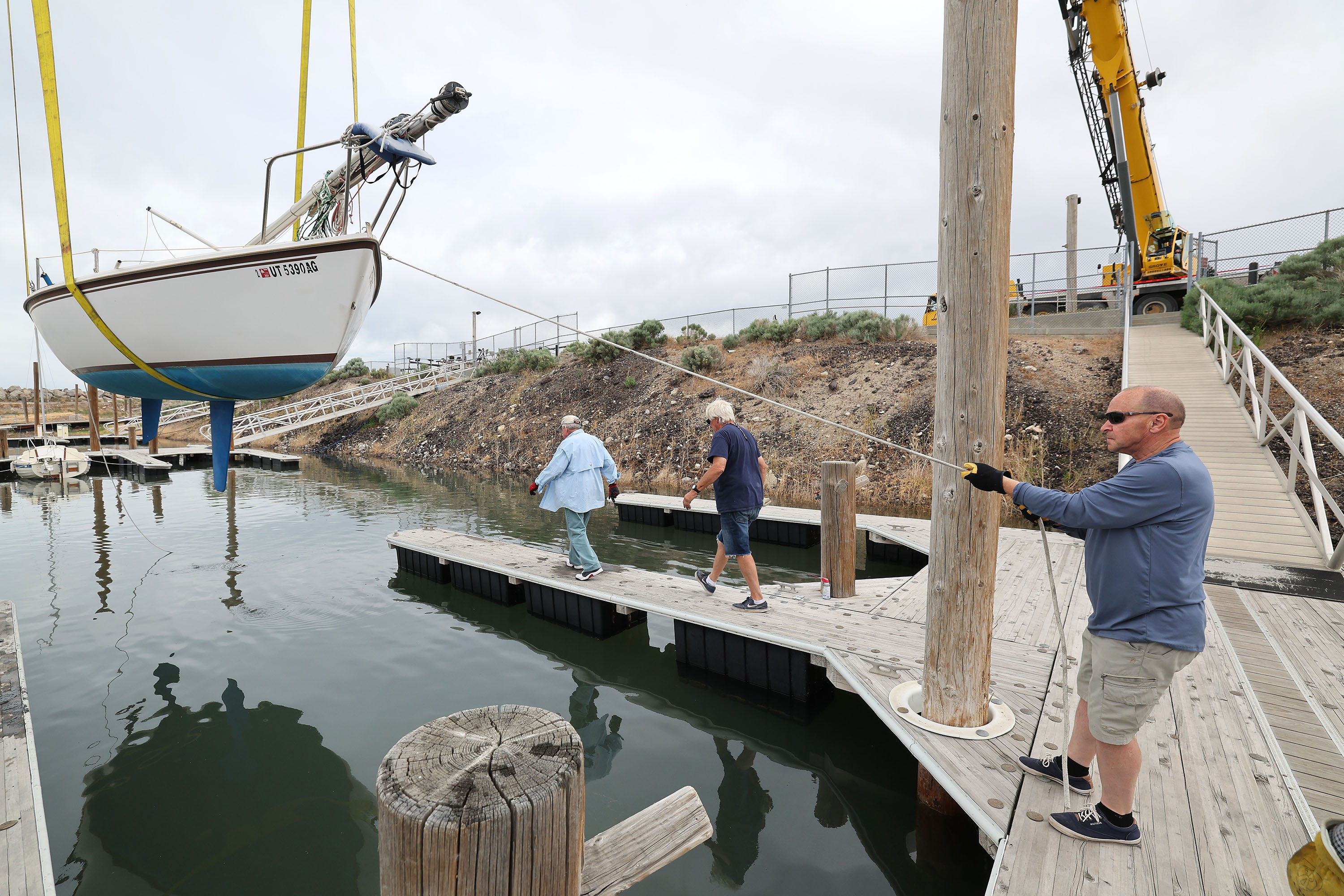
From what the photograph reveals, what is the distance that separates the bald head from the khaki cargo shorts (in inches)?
34.7

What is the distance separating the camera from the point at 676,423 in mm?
19766

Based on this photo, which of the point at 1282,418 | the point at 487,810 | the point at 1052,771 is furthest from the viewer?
the point at 1282,418

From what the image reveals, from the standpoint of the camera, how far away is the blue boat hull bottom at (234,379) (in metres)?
5.59

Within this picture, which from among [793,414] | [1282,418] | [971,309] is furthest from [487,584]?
[793,414]

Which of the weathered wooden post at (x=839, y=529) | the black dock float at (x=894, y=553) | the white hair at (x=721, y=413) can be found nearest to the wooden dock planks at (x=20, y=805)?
the white hair at (x=721, y=413)

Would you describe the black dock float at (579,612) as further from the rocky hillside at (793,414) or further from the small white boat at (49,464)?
the small white boat at (49,464)

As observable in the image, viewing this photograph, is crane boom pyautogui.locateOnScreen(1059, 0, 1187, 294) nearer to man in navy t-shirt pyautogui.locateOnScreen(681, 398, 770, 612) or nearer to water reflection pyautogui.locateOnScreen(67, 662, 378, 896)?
man in navy t-shirt pyautogui.locateOnScreen(681, 398, 770, 612)

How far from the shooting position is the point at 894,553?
380 inches

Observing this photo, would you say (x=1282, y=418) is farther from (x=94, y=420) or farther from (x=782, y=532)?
(x=94, y=420)

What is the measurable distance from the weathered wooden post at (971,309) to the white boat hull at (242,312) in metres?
4.50

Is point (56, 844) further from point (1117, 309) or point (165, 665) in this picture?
point (1117, 309)

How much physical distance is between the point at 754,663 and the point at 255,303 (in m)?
5.34

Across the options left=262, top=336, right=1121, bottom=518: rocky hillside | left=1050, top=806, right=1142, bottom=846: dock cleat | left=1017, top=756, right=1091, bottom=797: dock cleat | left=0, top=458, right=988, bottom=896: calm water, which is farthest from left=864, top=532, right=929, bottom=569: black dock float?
left=1050, top=806, right=1142, bottom=846: dock cleat

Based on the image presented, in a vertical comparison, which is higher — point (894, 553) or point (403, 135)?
point (403, 135)
